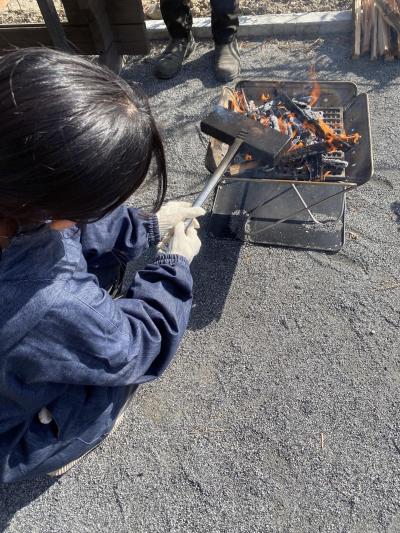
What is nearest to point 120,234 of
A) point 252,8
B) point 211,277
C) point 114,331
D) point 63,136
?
point 114,331

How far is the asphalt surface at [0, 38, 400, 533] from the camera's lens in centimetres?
195

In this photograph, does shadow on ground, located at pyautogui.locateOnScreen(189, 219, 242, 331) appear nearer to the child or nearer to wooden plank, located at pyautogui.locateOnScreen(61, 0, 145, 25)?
the child

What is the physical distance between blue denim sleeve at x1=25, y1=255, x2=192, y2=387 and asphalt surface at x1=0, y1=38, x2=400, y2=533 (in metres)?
0.73

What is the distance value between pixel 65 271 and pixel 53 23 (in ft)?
10.1

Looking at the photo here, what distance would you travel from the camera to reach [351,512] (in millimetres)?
1905

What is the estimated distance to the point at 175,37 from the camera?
13.4ft

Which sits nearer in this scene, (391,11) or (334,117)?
(334,117)

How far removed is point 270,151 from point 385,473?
155 cm

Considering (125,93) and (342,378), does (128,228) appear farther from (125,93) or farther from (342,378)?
(342,378)

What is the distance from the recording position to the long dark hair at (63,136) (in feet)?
3.05

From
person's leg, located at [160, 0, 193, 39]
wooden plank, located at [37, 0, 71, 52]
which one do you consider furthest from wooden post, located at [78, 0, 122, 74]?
person's leg, located at [160, 0, 193, 39]

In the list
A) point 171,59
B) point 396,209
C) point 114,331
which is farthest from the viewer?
point 171,59

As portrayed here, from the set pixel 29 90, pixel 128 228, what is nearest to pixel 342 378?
pixel 128 228

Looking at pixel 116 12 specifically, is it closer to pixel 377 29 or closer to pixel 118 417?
pixel 377 29
